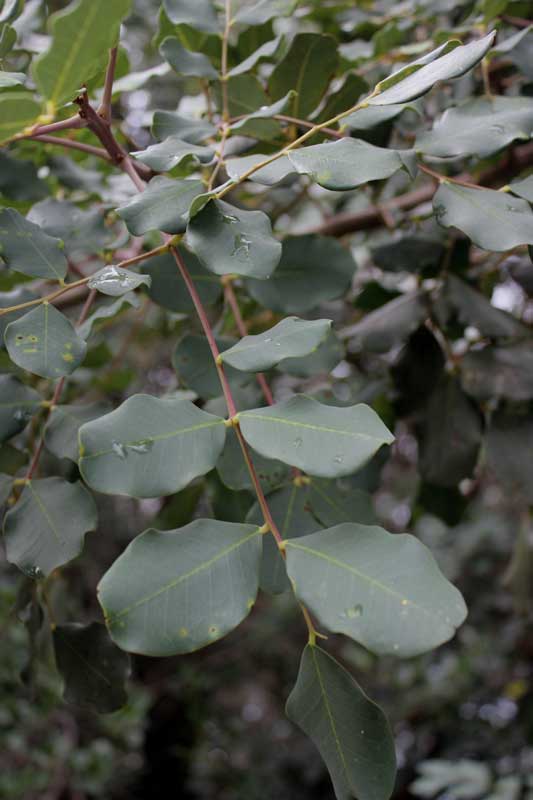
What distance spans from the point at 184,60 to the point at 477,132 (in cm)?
33

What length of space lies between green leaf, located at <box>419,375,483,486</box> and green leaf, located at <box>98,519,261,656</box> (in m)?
0.44

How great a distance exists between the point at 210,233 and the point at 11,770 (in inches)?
95.1

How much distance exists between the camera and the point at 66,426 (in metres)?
0.71

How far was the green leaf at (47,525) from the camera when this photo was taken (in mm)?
610

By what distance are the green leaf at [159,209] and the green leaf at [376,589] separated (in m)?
0.27

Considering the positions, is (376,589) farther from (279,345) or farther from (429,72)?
(429,72)

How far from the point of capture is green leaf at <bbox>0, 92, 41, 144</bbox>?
1.82 feet

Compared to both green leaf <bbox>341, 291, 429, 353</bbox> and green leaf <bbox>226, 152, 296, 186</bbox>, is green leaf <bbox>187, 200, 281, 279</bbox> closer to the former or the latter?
green leaf <bbox>226, 152, 296, 186</bbox>

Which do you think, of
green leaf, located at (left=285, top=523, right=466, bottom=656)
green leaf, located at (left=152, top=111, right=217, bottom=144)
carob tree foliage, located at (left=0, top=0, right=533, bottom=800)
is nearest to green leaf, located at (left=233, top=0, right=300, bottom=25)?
carob tree foliage, located at (left=0, top=0, right=533, bottom=800)

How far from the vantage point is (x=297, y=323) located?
0.60 m

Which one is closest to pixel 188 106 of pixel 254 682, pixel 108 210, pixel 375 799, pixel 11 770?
pixel 108 210

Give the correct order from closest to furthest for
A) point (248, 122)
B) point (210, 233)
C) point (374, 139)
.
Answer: point (210, 233), point (248, 122), point (374, 139)

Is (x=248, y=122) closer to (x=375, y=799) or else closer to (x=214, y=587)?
(x=214, y=587)

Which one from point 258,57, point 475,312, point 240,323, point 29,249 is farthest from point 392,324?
point 29,249
